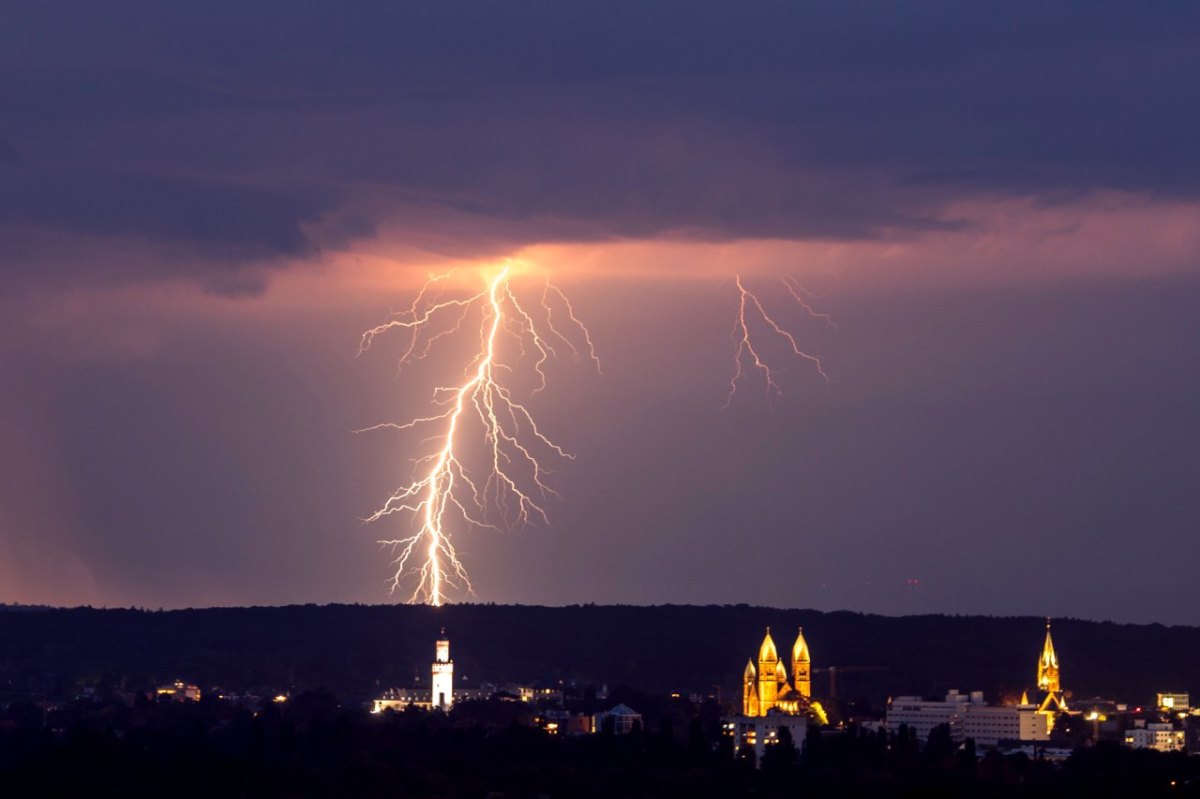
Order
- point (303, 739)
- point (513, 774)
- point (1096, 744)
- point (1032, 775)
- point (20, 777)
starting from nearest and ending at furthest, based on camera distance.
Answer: point (20, 777)
point (513, 774)
point (1032, 775)
point (303, 739)
point (1096, 744)

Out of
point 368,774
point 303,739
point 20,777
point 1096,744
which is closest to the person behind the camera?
point 20,777

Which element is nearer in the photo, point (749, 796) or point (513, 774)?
point (749, 796)

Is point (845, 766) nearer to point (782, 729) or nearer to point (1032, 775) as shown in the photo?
point (1032, 775)

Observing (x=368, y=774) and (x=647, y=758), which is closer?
(x=368, y=774)

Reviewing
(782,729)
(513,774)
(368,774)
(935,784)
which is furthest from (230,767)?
(782,729)

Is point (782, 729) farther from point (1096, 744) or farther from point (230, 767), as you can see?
point (230, 767)

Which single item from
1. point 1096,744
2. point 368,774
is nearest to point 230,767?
point 368,774
